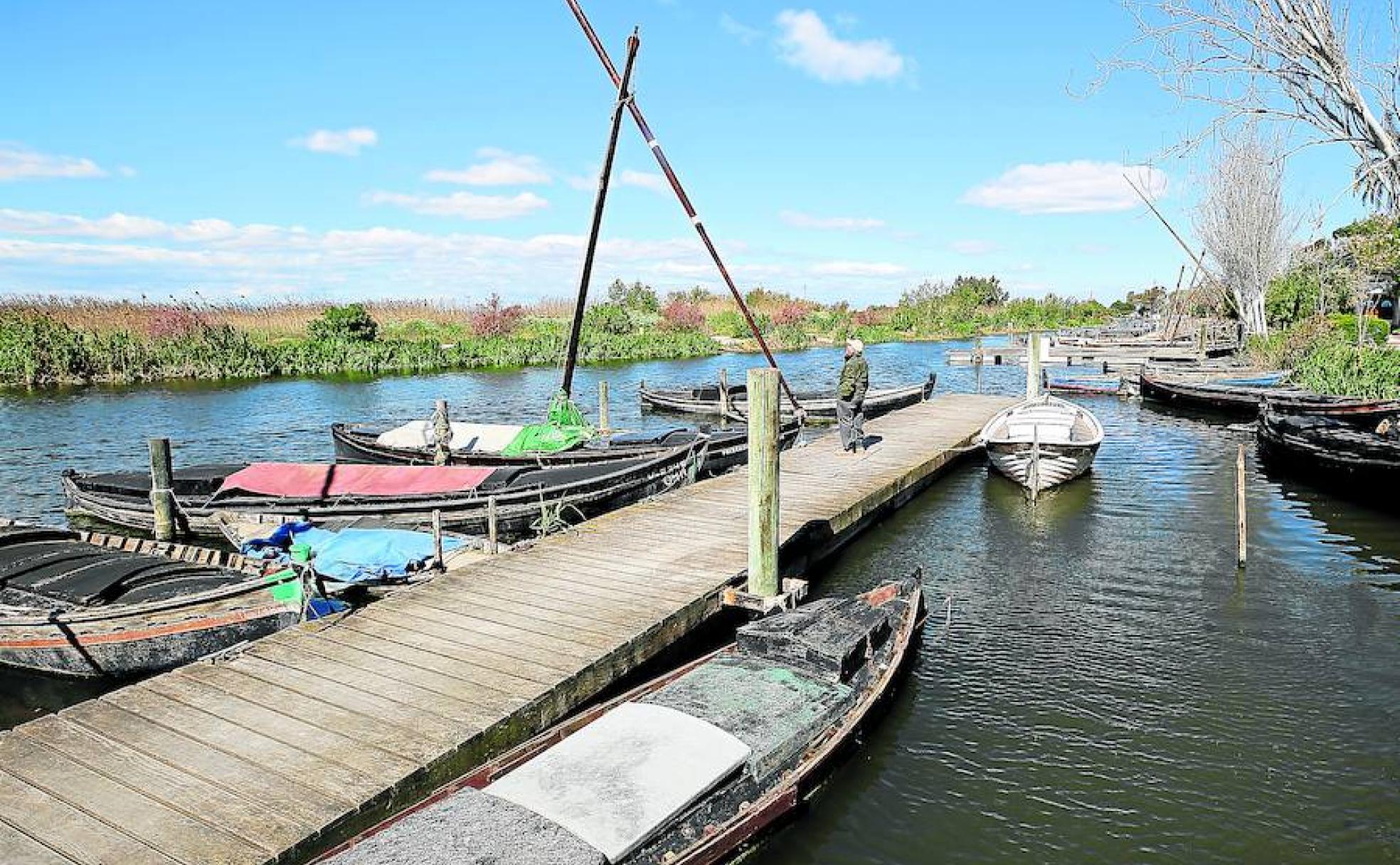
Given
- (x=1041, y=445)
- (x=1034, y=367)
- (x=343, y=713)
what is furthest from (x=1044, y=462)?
(x=343, y=713)

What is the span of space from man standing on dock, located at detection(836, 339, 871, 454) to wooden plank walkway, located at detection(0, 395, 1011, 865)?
645 cm

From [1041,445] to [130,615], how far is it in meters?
14.9

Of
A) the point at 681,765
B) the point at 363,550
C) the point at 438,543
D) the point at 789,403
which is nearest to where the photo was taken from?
the point at 681,765

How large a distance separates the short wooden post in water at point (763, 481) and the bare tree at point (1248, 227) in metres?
43.4

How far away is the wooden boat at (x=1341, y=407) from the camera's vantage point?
69.4 feet

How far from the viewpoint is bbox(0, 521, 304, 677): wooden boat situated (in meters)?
8.71

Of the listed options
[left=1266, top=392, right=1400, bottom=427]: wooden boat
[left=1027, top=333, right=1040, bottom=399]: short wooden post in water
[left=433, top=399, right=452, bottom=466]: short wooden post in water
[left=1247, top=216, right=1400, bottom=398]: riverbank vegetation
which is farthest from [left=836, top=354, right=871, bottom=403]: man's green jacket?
[left=1266, top=392, right=1400, bottom=427]: wooden boat

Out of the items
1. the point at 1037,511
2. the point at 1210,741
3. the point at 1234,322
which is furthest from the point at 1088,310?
the point at 1210,741

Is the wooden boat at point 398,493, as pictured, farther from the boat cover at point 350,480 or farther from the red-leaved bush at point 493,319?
the red-leaved bush at point 493,319

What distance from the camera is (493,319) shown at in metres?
61.2

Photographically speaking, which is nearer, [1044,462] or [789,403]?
[1044,462]

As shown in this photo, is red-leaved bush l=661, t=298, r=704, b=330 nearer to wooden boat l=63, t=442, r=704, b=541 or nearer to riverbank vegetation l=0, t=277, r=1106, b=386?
riverbank vegetation l=0, t=277, r=1106, b=386

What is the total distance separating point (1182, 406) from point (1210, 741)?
2542 cm

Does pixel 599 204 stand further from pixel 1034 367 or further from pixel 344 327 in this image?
pixel 344 327
